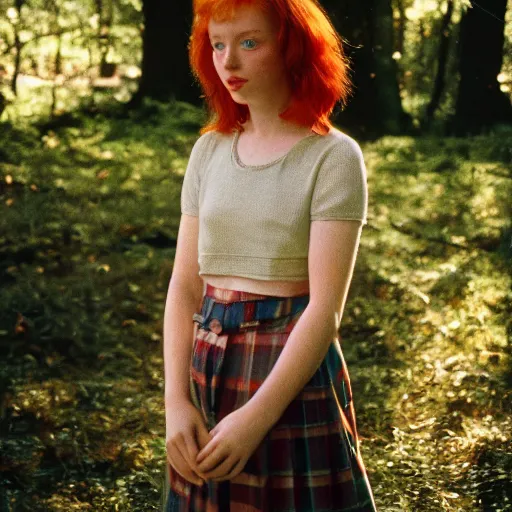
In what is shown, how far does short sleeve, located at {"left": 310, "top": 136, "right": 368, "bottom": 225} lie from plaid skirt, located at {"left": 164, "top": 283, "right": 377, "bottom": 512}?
19 cm

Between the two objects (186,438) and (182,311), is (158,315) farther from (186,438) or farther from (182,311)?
(186,438)

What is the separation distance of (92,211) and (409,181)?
7.20 feet

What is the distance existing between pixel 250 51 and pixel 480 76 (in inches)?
155

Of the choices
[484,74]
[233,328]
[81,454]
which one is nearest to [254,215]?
[233,328]

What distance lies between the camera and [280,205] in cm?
158

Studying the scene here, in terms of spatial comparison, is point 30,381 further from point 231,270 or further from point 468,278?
point 231,270

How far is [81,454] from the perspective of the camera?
3625mm

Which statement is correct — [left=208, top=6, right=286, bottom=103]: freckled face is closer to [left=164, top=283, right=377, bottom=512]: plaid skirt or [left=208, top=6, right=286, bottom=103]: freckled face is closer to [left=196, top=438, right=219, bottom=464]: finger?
[left=164, top=283, right=377, bottom=512]: plaid skirt

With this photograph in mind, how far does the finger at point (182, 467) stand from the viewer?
160 cm

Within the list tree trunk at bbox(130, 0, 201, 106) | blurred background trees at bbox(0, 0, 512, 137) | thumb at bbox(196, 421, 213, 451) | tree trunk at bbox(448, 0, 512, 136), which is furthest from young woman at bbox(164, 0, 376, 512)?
tree trunk at bbox(130, 0, 201, 106)

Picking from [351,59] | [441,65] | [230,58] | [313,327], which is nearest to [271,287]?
[313,327]

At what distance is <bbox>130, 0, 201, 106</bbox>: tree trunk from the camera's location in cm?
605

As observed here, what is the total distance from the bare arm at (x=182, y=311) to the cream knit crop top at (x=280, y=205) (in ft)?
0.27

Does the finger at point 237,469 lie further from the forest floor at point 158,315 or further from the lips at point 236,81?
the forest floor at point 158,315
